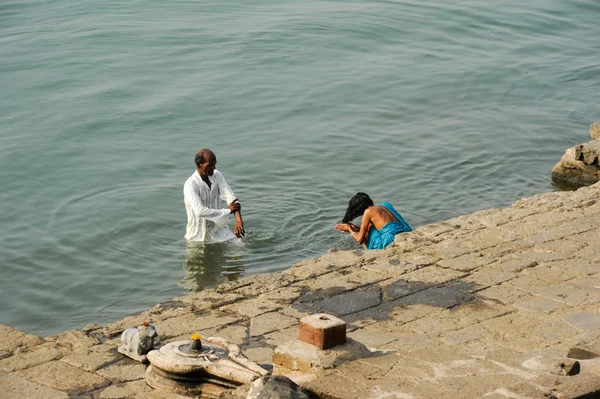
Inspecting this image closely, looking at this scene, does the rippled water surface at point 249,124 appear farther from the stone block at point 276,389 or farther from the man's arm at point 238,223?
the stone block at point 276,389

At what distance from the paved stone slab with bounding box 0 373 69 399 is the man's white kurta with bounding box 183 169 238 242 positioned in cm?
425

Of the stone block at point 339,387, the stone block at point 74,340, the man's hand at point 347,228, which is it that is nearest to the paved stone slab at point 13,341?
the stone block at point 74,340

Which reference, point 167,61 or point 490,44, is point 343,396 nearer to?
point 167,61

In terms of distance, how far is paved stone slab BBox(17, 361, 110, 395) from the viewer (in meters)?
5.88

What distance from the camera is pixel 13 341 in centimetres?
674

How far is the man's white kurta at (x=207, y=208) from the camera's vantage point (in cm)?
1005

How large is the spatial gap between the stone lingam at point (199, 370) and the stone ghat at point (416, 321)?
15cm

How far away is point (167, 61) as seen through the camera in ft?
64.5

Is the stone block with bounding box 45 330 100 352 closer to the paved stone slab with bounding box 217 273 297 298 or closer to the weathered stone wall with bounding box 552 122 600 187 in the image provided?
the paved stone slab with bounding box 217 273 297 298

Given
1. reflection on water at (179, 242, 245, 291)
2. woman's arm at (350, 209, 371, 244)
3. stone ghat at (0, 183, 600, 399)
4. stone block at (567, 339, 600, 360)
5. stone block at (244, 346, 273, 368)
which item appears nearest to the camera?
stone ghat at (0, 183, 600, 399)

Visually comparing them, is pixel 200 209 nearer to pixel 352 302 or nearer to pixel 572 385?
pixel 352 302

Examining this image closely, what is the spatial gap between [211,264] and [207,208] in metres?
0.88

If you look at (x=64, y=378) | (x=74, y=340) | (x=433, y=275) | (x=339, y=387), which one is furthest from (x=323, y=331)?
(x=433, y=275)

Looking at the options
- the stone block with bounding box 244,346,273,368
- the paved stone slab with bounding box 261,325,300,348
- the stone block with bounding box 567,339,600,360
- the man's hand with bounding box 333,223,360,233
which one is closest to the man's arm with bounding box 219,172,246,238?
the man's hand with bounding box 333,223,360,233
